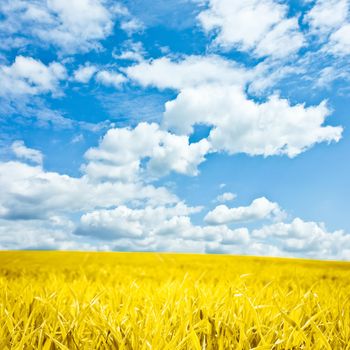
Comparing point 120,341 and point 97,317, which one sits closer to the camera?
point 120,341

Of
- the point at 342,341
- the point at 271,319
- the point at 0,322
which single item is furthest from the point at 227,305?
the point at 0,322

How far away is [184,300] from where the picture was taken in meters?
3.19

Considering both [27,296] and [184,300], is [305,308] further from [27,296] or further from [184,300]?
[27,296]

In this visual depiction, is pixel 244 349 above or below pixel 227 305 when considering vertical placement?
below

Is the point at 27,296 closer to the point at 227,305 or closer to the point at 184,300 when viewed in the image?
the point at 184,300

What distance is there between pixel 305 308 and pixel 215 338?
128cm

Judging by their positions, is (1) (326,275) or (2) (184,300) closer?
(2) (184,300)

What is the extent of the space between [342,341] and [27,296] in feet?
8.01

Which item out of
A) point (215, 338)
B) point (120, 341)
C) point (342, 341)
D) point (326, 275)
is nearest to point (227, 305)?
point (215, 338)

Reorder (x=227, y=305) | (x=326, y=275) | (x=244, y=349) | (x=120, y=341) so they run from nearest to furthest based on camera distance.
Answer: (x=120, y=341) < (x=244, y=349) < (x=227, y=305) < (x=326, y=275)

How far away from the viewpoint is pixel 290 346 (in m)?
2.37

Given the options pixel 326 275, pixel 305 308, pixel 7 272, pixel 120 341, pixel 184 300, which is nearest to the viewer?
pixel 120 341

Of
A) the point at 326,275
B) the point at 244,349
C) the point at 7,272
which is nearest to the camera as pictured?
the point at 244,349

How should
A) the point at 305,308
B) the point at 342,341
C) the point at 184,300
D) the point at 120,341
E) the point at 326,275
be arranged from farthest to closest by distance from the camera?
the point at 326,275
the point at 305,308
the point at 184,300
the point at 342,341
the point at 120,341
